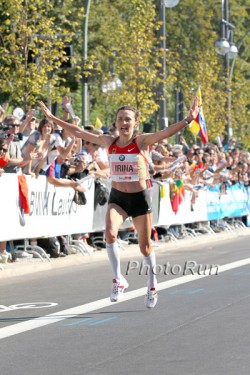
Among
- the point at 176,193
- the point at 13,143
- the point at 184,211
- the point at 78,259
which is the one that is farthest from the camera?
the point at 184,211

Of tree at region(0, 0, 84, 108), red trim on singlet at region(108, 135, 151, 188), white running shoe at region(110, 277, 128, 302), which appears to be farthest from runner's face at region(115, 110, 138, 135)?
tree at region(0, 0, 84, 108)

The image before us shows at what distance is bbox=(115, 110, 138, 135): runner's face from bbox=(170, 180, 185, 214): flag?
44.9 ft

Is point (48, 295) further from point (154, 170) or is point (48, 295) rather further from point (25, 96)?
point (25, 96)

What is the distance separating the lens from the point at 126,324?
10.3 m

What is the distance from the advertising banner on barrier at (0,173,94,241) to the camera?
16953 millimetres

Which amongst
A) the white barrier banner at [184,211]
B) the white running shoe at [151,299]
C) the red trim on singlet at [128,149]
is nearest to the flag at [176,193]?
the white barrier banner at [184,211]

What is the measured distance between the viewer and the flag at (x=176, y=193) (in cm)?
2541

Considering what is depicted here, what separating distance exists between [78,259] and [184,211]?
25.6 feet

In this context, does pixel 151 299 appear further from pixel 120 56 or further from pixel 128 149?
pixel 120 56

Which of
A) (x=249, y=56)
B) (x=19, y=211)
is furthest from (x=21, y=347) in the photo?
(x=249, y=56)

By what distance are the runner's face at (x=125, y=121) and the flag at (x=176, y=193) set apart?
13.7m

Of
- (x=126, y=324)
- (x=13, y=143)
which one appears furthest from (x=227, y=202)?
(x=126, y=324)

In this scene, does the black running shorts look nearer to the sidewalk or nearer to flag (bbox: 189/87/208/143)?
the sidewalk

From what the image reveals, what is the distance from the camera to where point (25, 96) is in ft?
89.4
